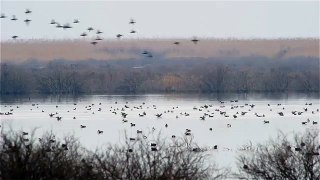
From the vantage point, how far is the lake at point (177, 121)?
4422 cm

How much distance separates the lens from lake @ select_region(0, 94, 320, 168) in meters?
44.2

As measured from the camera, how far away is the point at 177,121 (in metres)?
59.2

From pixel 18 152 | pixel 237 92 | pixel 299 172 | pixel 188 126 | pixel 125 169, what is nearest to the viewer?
pixel 18 152

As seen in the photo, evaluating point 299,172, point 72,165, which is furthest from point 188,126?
point 72,165

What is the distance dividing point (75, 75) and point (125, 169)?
101 meters

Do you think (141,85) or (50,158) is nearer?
(50,158)

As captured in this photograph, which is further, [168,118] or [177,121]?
[168,118]

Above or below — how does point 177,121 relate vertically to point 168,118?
below

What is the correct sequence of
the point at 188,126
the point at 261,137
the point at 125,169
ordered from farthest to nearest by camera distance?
the point at 188,126
the point at 261,137
the point at 125,169

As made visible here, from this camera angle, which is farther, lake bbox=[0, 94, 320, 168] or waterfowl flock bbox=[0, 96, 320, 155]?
waterfowl flock bbox=[0, 96, 320, 155]

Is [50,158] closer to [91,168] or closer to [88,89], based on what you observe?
[91,168]

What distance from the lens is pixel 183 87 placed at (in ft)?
385

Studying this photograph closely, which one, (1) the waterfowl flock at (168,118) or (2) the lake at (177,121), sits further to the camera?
(1) the waterfowl flock at (168,118)

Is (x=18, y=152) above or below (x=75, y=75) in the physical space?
below
